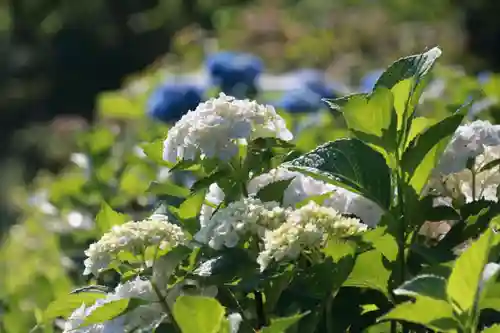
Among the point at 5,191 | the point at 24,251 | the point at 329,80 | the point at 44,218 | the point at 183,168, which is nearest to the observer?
the point at 183,168

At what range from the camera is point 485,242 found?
69 cm

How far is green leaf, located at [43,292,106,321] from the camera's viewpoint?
0.89 m

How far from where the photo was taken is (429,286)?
2.39 feet

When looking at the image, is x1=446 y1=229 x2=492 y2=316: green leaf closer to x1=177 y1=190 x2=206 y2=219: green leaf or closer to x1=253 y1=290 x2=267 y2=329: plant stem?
x1=253 y1=290 x2=267 y2=329: plant stem

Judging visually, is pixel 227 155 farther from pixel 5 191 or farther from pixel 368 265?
pixel 5 191

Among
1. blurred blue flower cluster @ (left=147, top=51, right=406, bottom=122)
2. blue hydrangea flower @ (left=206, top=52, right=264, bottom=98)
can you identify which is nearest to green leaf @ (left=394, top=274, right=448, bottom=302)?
blurred blue flower cluster @ (left=147, top=51, right=406, bottom=122)

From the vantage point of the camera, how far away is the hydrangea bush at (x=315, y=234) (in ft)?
2.62

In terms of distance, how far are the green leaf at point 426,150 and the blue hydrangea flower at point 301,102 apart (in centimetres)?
217

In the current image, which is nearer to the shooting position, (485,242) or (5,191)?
(485,242)

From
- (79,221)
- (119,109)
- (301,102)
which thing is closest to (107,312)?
(79,221)

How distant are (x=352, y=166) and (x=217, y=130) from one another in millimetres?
129

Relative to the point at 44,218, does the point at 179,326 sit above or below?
above

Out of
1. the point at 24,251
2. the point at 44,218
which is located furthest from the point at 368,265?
the point at 24,251

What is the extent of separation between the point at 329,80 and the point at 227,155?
4.53m
